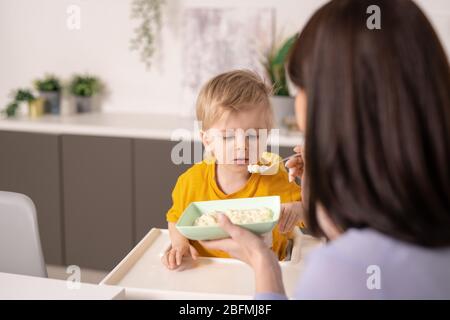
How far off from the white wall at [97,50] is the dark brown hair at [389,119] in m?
2.30

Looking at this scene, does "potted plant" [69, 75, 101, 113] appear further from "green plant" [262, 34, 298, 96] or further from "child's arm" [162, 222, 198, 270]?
"child's arm" [162, 222, 198, 270]

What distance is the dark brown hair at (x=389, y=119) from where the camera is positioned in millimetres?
755

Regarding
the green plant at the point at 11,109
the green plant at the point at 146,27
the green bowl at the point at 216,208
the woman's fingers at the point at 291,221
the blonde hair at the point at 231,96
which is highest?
the green plant at the point at 146,27

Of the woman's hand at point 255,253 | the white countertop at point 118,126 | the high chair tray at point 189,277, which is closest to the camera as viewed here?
the woman's hand at point 255,253

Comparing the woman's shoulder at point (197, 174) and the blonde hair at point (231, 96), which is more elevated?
the blonde hair at point (231, 96)

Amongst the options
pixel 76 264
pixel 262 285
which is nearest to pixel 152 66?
pixel 76 264

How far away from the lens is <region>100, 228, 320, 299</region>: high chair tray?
1139 mm

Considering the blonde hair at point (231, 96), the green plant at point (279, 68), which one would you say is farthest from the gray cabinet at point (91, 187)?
the blonde hair at point (231, 96)

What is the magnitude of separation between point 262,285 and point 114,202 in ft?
6.56

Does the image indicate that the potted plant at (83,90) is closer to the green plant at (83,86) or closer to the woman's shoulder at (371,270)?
the green plant at (83,86)

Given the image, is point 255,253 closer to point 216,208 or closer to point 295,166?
point 216,208

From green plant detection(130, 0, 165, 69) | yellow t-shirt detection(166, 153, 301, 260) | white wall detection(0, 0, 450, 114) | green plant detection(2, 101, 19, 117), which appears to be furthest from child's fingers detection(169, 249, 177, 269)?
green plant detection(2, 101, 19, 117)

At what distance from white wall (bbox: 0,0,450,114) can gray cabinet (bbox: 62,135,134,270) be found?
0.50m

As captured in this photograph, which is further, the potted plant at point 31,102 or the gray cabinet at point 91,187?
the potted plant at point 31,102
